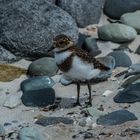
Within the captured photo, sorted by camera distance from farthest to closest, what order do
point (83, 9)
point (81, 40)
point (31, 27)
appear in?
point (83, 9) → point (81, 40) → point (31, 27)

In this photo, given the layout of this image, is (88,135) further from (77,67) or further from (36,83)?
(36,83)

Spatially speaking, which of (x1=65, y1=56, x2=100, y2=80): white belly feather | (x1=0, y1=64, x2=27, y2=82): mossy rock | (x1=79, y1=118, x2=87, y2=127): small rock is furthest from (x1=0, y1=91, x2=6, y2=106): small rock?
(x1=79, y1=118, x2=87, y2=127): small rock

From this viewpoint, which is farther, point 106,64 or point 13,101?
point 106,64

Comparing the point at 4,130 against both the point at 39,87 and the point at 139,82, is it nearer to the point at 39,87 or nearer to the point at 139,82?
the point at 39,87

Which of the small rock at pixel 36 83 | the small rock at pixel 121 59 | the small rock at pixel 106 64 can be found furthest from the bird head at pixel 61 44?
the small rock at pixel 121 59

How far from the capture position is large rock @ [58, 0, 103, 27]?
9945mm

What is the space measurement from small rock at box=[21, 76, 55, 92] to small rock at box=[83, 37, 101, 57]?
134 cm

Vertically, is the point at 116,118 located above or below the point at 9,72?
above

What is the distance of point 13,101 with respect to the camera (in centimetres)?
757

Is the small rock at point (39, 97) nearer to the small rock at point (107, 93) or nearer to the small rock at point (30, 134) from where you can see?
the small rock at point (107, 93)

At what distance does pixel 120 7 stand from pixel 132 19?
0.51 metres

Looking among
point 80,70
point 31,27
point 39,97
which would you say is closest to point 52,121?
point 80,70

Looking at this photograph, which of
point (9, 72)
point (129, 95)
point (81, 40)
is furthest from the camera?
point (81, 40)

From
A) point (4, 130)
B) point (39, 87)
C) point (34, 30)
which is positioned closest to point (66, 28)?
point (34, 30)
